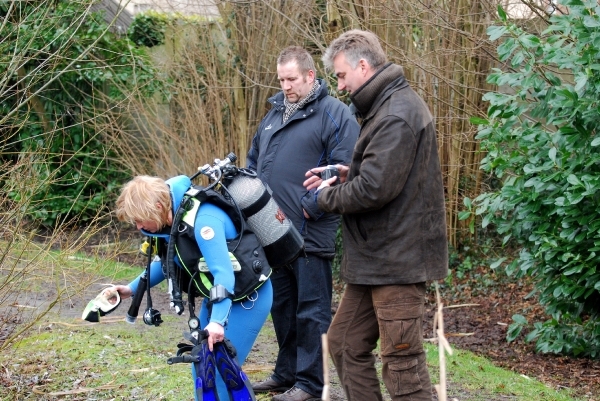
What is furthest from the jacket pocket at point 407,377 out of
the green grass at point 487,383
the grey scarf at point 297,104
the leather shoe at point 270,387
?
the grey scarf at point 297,104

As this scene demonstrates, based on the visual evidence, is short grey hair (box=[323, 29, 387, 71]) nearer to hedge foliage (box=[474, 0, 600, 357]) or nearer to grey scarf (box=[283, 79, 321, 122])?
grey scarf (box=[283, 79, 321, 122])

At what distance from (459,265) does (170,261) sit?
813cm

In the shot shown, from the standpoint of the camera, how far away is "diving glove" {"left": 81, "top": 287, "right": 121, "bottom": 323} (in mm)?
4473

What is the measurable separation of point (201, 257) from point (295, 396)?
4.81 feet

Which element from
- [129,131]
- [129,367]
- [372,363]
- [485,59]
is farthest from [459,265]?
[372,363]

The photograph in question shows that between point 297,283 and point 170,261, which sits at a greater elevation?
point 170,261

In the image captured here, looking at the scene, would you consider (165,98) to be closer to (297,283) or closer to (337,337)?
(297,283)

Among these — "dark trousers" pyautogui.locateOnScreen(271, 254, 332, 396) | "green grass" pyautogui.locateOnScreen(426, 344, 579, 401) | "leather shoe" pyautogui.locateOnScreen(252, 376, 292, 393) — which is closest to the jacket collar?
"dark trousers" pyautogui.locateOnScreen(271, 254, 332, 396)

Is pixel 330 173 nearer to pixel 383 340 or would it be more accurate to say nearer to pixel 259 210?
pixel 259 210

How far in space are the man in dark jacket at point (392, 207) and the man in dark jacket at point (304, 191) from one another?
96 cm

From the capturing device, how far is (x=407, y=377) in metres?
4.09

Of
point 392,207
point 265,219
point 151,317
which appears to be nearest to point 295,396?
point 151,317

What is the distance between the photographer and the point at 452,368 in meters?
7.12

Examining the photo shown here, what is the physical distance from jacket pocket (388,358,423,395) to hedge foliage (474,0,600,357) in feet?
9.22
